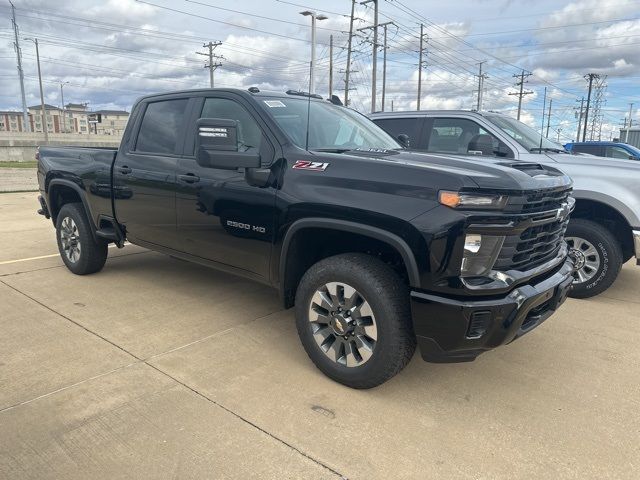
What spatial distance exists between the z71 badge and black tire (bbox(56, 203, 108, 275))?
121 inches

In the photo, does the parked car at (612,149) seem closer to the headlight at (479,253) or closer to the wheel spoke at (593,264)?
the wheel spoke at (593,264)

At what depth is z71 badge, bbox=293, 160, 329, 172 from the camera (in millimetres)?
3203

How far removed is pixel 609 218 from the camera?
5.18m

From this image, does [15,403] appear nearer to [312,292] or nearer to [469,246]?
[312,292]

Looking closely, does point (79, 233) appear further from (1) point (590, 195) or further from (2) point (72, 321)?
(1) point (590, 195)

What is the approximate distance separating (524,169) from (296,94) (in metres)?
2.10

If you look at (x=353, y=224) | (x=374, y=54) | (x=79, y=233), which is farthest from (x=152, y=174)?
(x=374, y=54)

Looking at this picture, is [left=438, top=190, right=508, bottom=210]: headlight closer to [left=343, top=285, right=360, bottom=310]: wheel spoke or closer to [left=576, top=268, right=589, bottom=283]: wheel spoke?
[left=343, top=285, right=360, bottom=310]: wheel spoke

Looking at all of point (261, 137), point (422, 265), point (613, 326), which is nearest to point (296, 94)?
point (261, 137)

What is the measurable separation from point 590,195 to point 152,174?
422 centimetres

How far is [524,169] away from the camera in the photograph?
321cm

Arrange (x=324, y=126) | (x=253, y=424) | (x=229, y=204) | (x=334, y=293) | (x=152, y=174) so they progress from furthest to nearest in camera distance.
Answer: (x=152, y=174) < (x=324, y=126) < (x=229, y=204) < (x=334, y=293) < (x=253, y=424)

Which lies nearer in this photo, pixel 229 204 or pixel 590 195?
pixel 229 204

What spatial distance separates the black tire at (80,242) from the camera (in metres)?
5.38
